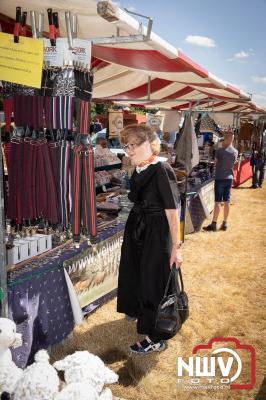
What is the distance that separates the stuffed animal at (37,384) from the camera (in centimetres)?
179

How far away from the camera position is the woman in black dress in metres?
2.80

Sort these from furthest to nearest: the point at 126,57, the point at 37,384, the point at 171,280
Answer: the point at 126,57
the point at 171,280
the point at 37,384

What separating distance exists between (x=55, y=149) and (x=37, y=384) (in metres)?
1.43

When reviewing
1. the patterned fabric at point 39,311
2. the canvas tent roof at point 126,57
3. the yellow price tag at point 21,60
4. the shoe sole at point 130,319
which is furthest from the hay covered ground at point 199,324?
the canvas tent roof at point 126,57

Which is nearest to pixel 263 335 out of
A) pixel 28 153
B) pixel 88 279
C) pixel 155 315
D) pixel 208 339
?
pixel 208 339

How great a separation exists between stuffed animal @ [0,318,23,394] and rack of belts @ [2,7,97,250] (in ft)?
2.36

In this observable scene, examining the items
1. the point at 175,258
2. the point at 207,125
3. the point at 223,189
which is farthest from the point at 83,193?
the point at 207,125

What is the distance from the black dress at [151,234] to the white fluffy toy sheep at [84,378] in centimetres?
100

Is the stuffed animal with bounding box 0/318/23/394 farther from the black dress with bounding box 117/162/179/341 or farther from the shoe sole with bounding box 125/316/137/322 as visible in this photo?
the shoe sole with bounding box 125/316/137/322

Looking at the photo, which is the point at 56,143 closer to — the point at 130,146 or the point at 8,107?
the point at 8,107

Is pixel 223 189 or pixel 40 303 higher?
pixel 223 189

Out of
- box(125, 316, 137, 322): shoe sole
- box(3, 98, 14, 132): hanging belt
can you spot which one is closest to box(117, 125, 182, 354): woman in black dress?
box(125, 316, 137, 322): shoe sole

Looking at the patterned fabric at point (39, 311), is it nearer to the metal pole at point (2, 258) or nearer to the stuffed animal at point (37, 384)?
the metal pole at point (2, 258)

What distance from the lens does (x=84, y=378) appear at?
188 cm
